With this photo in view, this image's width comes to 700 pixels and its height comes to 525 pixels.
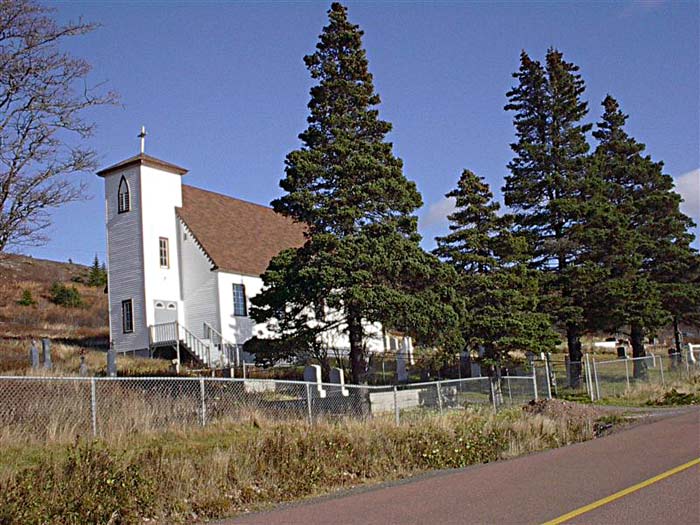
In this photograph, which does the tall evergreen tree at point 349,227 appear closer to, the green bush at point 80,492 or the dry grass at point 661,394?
the dry grass at point 661,394

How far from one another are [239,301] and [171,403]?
20068 mm

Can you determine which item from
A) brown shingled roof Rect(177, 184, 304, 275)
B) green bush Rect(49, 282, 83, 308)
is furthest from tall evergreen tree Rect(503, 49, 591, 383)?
green bush Rect(49, 282, 83, 308)

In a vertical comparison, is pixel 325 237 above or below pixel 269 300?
above

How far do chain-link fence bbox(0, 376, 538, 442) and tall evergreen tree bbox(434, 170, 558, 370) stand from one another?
191 inches

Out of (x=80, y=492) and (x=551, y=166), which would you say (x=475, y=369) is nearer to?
(x=551, y=166)

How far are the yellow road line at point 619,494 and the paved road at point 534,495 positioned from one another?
10 cm

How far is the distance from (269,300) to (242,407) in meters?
7.41

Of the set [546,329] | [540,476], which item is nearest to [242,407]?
[540,476]

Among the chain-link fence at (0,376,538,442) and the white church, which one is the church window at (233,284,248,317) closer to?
the white church

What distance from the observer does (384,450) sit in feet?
48.3

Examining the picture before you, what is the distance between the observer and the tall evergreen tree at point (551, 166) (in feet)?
115

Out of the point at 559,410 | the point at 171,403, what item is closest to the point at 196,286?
the point at 559,410

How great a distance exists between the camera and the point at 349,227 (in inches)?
958

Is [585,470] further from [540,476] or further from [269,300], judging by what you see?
[269,300]
